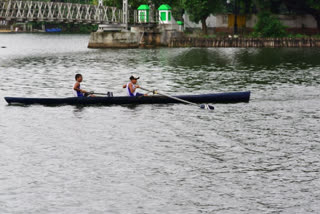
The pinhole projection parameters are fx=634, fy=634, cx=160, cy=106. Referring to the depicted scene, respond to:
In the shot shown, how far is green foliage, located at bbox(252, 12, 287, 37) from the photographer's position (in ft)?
333

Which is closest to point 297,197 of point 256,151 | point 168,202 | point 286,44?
point 168,202

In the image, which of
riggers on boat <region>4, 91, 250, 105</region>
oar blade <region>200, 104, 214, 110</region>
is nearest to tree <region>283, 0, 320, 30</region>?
riggers on boat <region>4, 91, 250, 105</region>

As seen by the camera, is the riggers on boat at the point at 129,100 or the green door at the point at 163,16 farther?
the green door at the point at 163,16

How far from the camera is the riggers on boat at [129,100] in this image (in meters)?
35.0

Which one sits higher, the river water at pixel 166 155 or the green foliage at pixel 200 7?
the green foliage at pixel 200 7

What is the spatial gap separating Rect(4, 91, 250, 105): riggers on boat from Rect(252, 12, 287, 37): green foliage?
6763cm

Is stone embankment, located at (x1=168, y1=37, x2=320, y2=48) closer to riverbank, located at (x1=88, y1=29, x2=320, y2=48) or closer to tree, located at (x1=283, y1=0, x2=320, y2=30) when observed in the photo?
riverbank, located at (x1=88, y1=29, x2=320, y2=48)

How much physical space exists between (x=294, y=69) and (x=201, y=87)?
59.2ft

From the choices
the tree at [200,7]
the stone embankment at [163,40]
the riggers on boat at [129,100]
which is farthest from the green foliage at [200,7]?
the riggers on boat at [129,100]

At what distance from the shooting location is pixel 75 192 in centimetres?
1922

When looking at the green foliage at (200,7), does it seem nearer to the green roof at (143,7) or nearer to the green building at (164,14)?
the green building at (164,14)

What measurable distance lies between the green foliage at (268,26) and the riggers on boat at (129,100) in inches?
2663

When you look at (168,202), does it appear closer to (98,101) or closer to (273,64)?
(98,101)

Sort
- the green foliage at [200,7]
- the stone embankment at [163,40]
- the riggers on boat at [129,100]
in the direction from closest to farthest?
the riggers on boat at [129,100]
the stone embankment at [163,40]
the green foliage at [200,7]
